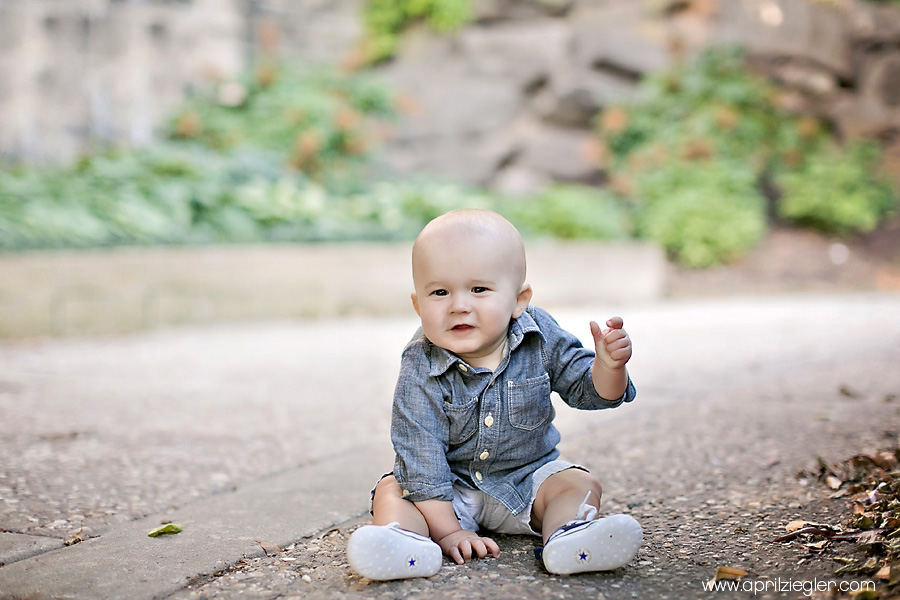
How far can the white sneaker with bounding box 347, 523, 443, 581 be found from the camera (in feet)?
5.16

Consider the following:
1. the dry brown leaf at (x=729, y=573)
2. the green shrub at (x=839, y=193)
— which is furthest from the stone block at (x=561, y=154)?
the dry brown leaf at (x=729, y=573)

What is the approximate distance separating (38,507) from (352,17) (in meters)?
13.7

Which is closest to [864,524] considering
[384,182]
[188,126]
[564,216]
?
[564,216]

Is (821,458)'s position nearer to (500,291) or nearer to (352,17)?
(500,291)

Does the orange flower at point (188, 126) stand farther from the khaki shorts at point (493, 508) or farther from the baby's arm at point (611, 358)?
the baby's arm at point (611, 358)

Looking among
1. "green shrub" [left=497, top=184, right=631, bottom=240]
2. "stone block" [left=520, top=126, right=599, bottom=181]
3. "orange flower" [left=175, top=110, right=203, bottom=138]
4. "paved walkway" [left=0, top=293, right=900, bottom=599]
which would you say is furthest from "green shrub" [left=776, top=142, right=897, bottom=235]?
"orange flower" [left=175, top=110, right=203, bottom=138]

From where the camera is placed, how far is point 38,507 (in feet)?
6.88

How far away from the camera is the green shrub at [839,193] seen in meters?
10.5

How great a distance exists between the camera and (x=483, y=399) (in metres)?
1.85

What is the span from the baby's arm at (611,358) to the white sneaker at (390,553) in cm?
51

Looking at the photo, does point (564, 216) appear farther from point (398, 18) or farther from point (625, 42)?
point (398, 18)

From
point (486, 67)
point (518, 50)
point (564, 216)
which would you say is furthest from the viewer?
point (486, 67)

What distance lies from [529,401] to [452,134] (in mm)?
11356

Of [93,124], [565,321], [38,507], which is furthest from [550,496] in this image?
[93,124]
